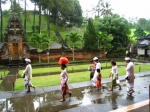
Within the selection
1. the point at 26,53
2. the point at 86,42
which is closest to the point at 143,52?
the point at 86,42

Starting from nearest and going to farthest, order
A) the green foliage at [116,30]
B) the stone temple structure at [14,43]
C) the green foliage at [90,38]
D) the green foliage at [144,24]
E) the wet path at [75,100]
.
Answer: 1. the wet path at [75,100]
2. the stone temple structure at [14,43]
3. the green foliage at [90,38]
4. the green foliage at [116,30]
5. the green foliage at [144,24]

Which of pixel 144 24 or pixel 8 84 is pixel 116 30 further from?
pixel 144 24

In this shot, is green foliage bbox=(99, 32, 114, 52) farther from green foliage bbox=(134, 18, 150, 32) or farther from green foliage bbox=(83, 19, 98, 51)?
green foliage bbox=(134, 18, 150, 32)

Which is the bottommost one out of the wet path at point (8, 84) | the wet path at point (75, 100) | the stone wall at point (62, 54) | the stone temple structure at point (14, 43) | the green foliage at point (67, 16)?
the wet path at point (8, 84)

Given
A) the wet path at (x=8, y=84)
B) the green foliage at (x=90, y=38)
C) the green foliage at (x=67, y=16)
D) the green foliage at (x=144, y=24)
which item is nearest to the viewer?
the wet path at (x=8, y=84)

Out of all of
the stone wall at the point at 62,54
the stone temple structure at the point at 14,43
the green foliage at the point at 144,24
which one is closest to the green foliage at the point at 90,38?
the stone wall at the point at 62,54

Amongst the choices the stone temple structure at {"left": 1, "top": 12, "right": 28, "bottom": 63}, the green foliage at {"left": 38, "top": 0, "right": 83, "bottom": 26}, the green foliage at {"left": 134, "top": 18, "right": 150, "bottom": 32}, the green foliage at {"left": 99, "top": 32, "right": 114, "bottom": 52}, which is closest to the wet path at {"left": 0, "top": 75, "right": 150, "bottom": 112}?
the stone temple structure at {"left": 1, "top": 12, "right": 28, "bottom": 63}

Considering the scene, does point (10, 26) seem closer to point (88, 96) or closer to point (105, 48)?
point (105, 48)

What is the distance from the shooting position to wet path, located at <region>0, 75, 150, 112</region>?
7.05 metres

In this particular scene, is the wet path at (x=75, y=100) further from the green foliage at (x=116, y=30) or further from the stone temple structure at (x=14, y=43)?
the green foliage at (x=116, y=30)

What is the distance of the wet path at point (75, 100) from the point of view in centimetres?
705

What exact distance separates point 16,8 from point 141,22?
265 feet

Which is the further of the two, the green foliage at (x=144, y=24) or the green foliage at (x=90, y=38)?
the green foliage at (x=144, y=24)

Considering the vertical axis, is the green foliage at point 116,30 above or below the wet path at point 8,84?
above
